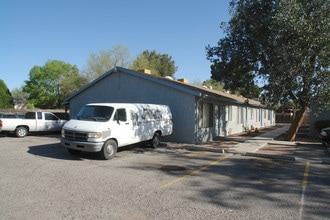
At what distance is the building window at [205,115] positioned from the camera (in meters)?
16.1

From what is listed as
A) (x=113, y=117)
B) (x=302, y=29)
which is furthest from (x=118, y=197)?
(x=302, y=29)

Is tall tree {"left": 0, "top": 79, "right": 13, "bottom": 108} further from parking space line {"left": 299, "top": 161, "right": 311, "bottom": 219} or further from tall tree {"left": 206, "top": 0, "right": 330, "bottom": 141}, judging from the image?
parking space line {"left": 299, "top": 161, "right": 311, "bottom": 219}

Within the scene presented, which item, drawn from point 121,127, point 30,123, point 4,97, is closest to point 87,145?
point 121,127

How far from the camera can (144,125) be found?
40.8ft

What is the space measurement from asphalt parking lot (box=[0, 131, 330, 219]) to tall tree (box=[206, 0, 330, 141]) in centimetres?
403

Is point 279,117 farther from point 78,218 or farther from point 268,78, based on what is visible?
point 78,218

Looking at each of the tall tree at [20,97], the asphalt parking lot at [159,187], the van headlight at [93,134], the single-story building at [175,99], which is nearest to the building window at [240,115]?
the single-story building at [175,99]

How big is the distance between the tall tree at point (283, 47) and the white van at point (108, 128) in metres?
6.23

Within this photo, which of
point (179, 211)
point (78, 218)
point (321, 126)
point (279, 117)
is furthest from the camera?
point (279, 117)

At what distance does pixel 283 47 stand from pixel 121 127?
8198 millimetres

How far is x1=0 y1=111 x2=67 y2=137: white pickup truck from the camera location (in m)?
16.3

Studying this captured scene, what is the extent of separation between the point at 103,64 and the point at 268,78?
1383 inches

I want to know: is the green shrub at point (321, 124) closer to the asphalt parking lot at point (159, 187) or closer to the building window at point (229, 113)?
the building window at point (229, 113)

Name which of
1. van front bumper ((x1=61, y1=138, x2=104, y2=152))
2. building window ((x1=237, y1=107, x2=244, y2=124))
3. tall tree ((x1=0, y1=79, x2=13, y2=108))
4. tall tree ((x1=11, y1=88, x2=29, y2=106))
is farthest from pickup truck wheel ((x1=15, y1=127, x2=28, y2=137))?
tall tree ((x1=11, y1=88, x2=29, y2=106))
